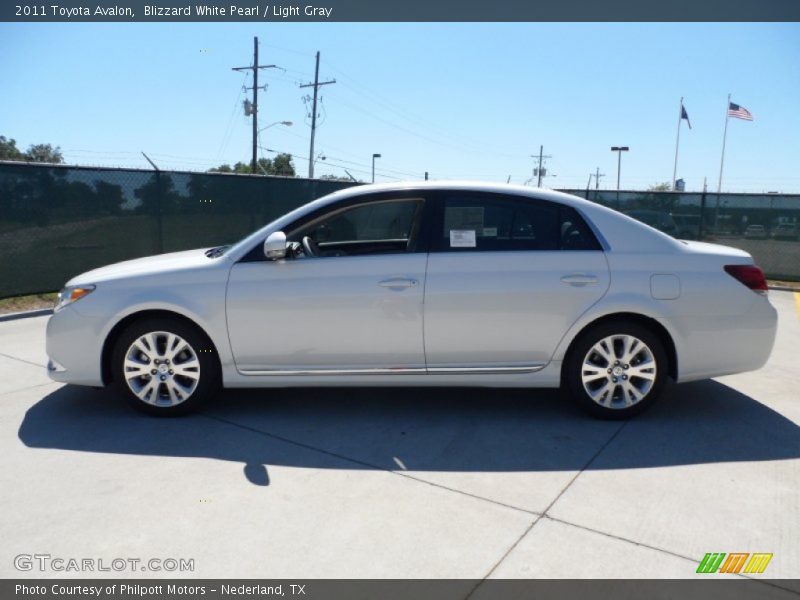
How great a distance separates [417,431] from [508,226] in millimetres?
1559

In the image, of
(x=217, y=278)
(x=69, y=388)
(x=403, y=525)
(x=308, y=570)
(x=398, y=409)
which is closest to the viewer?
(x=308, y=570)

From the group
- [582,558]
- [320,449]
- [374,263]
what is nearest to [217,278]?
[374,263]

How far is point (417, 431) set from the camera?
4.32 m

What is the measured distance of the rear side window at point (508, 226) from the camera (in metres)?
4.43

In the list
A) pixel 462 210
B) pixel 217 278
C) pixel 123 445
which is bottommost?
pixel 123 445

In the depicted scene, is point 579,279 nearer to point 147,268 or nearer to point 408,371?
point 408,371

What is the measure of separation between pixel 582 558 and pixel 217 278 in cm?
289

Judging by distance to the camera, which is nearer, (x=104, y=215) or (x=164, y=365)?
(x=164, y=365)

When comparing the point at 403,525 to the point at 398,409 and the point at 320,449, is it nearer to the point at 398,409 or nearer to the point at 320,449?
the point at 320,449

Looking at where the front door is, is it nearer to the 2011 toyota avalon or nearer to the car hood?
the 2011 toyota avalon

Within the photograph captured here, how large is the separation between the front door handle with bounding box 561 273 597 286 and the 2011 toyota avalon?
0.01 m

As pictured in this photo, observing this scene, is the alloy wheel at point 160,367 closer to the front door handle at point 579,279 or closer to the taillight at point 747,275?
the front door handle at point 579,279

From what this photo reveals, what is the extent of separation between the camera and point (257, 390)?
5.22 metres

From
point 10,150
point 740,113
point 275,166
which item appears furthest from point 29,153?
point 740,113
